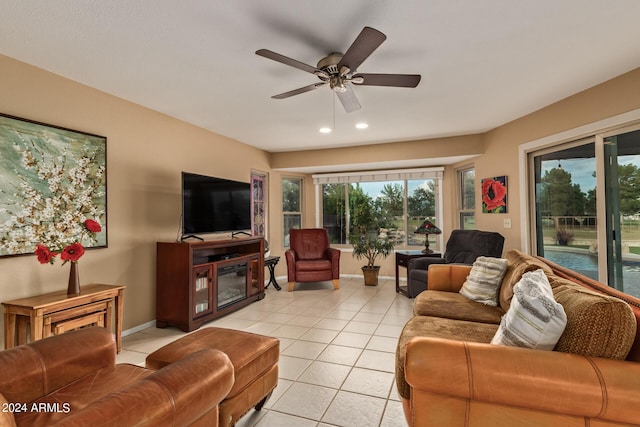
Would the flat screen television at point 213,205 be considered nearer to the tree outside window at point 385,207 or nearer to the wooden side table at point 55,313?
the wooden side table at point 55,313

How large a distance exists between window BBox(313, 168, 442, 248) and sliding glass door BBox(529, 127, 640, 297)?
6.30 feet

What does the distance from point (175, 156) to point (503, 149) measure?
4.26 m

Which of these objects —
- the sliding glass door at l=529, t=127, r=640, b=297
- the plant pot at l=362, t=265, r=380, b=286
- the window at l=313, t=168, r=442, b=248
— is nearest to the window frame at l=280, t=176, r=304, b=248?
the window at l=313, t=168, r=442, b=248

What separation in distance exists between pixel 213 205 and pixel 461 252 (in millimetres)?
3384

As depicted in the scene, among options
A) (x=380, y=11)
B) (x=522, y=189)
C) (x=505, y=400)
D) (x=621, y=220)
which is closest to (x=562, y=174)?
(x=522, y=189)

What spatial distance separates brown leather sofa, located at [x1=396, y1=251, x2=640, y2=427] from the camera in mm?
1136

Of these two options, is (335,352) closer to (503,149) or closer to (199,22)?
(199,22)

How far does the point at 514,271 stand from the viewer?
242cm

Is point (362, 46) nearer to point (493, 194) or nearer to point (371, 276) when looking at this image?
point (493, 194)

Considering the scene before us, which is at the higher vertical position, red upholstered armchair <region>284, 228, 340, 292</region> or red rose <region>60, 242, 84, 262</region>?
red rose <region>60, 242, 84, 262</region>

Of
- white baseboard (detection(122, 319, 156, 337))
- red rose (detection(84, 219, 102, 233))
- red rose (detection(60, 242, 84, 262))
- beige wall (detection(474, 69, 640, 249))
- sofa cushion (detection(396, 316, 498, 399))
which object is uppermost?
beige wall (detection(474, 69, 640, 249))

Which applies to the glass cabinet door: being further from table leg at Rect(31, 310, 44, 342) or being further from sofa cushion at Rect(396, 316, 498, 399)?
sofa cushion at Rect(396, 316, 498, 399)

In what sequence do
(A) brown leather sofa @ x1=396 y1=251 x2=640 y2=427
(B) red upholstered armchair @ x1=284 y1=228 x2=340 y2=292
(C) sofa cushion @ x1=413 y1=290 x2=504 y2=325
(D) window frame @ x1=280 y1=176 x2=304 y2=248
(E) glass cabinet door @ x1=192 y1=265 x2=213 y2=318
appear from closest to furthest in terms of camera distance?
(A) brown leather sofa @ x1=396 y1=251 x2=640 y2=427
(C) sofa cushion @ x1=413 y1=290 x2=504 y2=325
(E) glass cabinet door @ x1=192 y1=265 x2=213 y2=318
(B) red upholstered armchair @ x1=284 y1=228 x2=340 y2=292
(D) window frame @ x1=280 y1=176 x2=304 y2=248

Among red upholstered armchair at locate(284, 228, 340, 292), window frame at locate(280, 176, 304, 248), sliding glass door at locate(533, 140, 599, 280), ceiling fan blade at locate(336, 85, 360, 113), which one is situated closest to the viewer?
ceiling fan blade at locate(336, 85, 360, 113)
